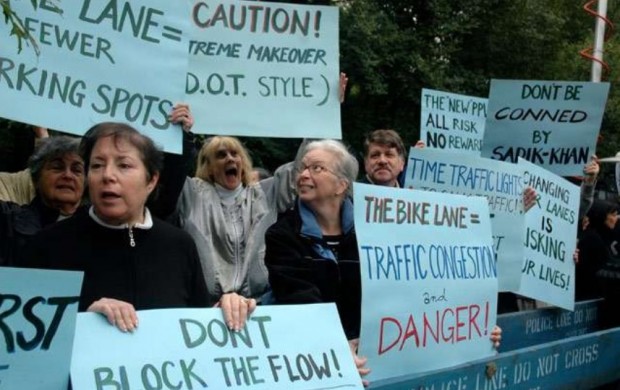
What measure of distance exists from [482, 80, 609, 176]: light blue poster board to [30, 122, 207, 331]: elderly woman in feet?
15.1

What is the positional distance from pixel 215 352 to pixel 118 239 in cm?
50

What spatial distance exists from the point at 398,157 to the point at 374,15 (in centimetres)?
1371

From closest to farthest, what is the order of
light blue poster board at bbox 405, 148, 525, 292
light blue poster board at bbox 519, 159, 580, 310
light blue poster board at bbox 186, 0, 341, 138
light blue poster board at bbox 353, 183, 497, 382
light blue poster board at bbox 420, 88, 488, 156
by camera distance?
light blue poster board at bbox 353, 183, 497, 382 → light blue poster board at bbox 186, 0, 341, 138 → light blue poster board at bbox 405, 148, 525, 292 → light blue poster board at bbox 519, 159, 580, 310 → light blue poster board at bbox 420, 88, 488, 156

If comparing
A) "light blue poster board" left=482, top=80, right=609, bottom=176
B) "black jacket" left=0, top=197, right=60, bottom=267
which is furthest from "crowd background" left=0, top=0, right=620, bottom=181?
"black jacket" left=0, top=197, right=60, bottom=267

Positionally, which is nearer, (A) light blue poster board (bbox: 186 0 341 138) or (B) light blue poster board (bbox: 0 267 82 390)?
(B) light blue poster board (bbox: 0 267 82 390)

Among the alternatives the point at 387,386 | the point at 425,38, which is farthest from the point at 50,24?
the point at 425,38

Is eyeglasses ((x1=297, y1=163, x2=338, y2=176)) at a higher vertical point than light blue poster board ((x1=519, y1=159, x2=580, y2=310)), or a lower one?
higher

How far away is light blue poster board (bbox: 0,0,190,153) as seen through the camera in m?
4.07

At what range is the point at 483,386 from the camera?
14.5 feet

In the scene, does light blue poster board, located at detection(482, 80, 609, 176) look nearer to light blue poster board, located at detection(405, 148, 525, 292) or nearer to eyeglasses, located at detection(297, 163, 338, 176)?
light blue poster board, located at detection(405, 148, 525, 292)

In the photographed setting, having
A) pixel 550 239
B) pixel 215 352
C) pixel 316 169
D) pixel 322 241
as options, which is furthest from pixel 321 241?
pixel 550 239

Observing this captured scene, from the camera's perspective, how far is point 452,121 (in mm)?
7430

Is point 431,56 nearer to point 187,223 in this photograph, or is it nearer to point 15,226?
point 187,223

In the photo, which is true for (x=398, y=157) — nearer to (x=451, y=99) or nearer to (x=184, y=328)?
(x=451, y=99)
